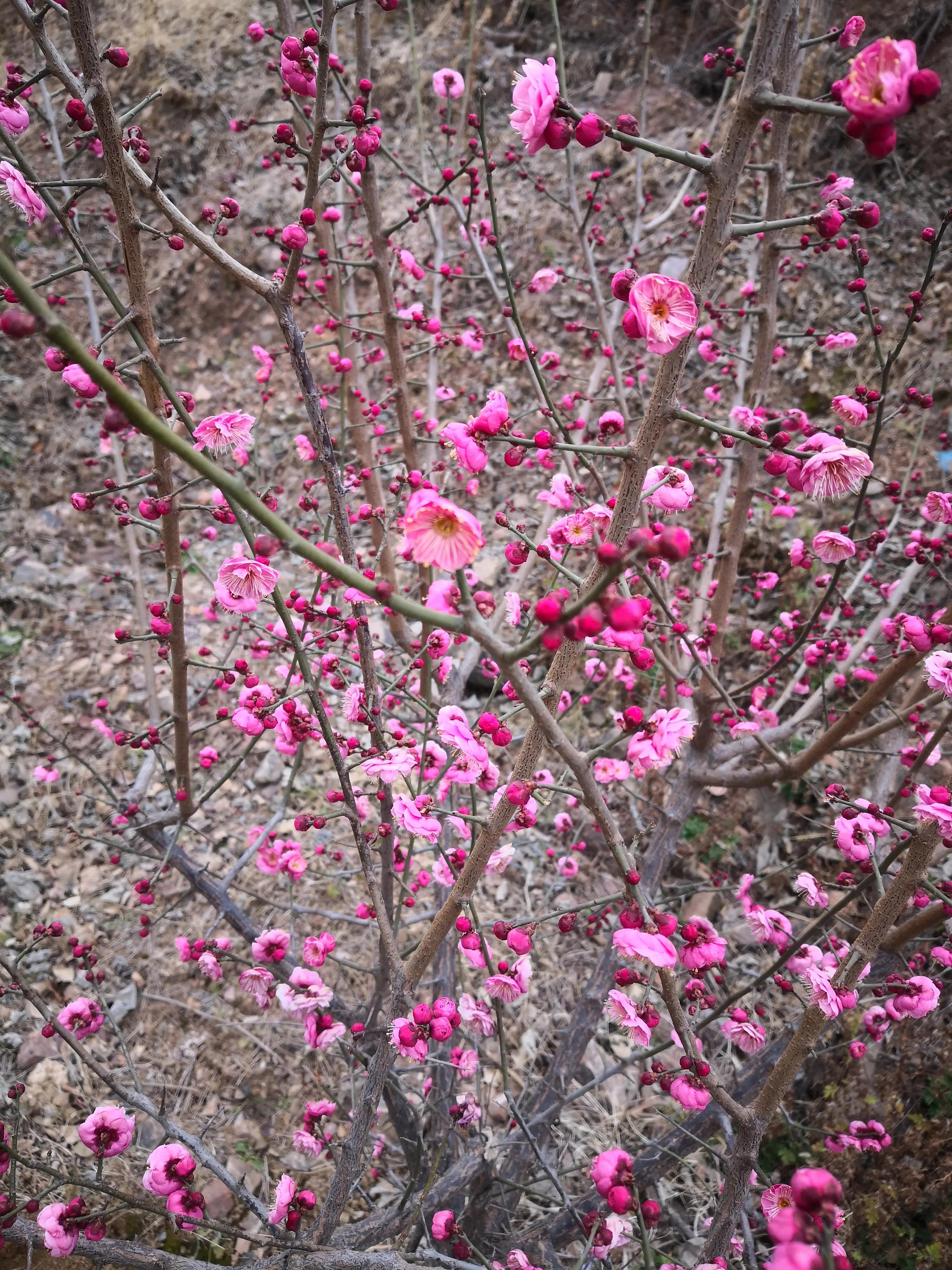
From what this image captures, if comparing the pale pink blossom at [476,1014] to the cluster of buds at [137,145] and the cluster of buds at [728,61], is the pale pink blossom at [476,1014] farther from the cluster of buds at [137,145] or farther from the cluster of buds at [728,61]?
the cluster of buds at [728,61]

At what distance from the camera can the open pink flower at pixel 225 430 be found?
1783mm

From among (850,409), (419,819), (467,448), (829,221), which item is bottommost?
(419,819)

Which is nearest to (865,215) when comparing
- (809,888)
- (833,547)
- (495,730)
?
(833,547)

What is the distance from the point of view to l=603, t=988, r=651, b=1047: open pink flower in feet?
5.51

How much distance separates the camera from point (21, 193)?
1575mm

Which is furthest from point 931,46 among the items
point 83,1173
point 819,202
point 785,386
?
point 83,1173

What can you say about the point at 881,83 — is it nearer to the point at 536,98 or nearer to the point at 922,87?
the point at 922,87

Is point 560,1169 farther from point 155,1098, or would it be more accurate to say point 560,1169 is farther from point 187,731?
point 187,731

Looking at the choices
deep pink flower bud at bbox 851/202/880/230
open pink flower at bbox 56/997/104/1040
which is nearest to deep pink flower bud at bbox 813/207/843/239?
deep pink flower bud at bbox 851/202/880/230

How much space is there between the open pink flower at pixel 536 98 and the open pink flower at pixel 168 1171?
2131 mm

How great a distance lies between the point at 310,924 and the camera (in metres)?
3.50

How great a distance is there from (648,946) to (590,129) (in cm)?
135

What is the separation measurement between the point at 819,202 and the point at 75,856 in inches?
236

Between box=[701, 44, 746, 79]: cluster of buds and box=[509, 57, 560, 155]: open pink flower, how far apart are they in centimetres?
73
